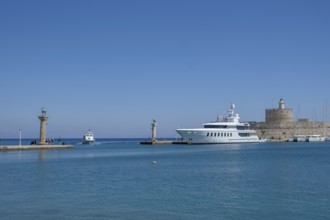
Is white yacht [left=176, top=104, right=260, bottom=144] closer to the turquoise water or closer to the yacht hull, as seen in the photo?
the yacht hull

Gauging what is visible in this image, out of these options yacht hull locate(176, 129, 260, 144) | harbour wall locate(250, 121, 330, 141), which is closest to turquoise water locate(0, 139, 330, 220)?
yacht hull locate(176, 129, 260, 144)

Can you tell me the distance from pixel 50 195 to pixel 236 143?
83.2 m

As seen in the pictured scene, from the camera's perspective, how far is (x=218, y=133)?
98.2 m

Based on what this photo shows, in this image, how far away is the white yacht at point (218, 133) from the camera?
320 feet

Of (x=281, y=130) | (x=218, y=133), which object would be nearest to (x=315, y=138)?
(x=281, y=130)

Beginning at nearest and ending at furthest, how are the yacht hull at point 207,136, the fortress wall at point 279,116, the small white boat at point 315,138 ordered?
the yacht hull at point 207,136 → the small white boat at point 315,138 → the fortress wall at point 279,116

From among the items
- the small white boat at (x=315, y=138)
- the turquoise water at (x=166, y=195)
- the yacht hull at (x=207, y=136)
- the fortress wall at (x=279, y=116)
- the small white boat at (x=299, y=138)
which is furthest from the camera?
the fortress wall at (x=279, y=116)

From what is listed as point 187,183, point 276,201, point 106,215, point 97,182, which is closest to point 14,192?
point 97,182

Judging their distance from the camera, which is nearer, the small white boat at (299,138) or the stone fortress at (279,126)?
the small white boat at (299,138)

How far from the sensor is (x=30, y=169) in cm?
3766

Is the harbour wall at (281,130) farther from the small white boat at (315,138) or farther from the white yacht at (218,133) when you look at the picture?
the white yacht at (218,133)

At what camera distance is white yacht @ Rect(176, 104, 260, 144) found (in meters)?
97.6

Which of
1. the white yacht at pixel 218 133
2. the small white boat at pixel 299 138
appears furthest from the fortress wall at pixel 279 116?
the white yacht at pixel 218 133

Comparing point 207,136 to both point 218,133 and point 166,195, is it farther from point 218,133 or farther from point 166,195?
point 166,195
